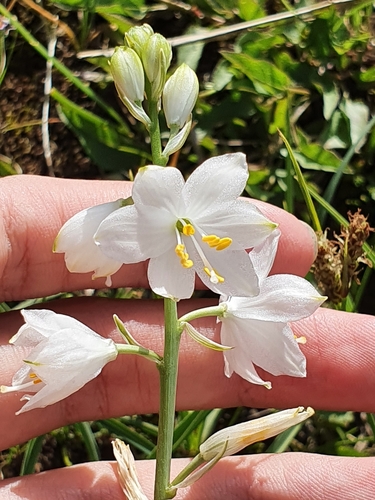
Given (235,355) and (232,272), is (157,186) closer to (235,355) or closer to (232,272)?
(232,272)

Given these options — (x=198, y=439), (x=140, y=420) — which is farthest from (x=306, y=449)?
(x=140, y=420)

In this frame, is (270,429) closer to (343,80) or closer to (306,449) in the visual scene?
(306,449)

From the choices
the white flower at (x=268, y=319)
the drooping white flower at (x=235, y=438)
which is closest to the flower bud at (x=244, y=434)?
the drooping white flower at (x=235, y=438)

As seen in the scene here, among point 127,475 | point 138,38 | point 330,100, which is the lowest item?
point 127,475

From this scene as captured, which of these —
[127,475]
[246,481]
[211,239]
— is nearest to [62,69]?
[211,239]

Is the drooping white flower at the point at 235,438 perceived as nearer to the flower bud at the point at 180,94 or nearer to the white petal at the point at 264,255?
the white petal at the point at 264,255

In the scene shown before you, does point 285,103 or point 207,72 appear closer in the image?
point 285,103

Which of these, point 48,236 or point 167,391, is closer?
point 167,391
